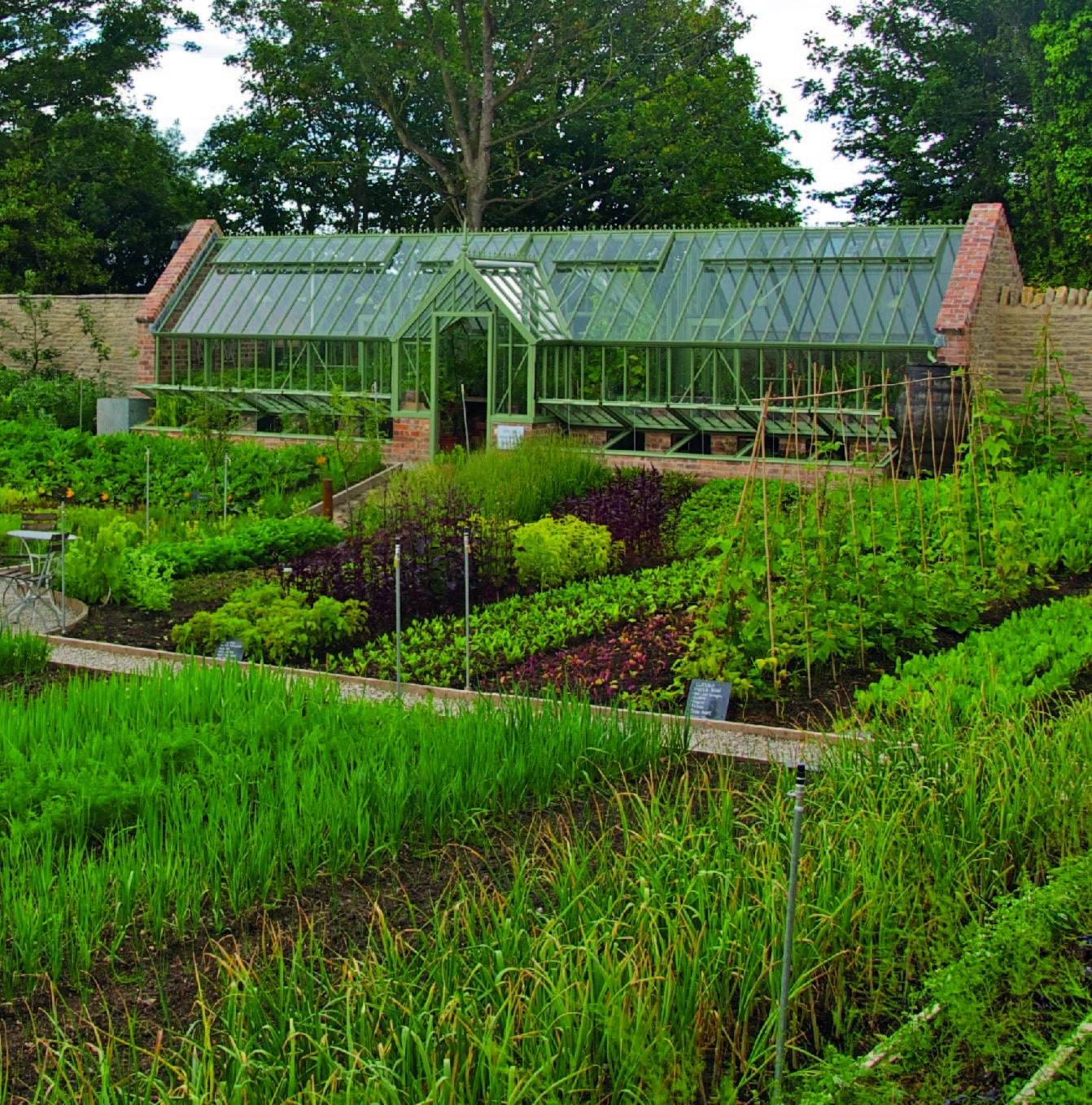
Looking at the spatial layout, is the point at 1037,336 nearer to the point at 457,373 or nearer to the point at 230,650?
the point at 457,373

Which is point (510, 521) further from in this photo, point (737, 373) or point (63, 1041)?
point (63, 1041)

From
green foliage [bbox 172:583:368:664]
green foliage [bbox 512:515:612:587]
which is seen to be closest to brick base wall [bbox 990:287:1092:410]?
green foliage [bbox 512:515:612:587]

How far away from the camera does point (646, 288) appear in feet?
64.7

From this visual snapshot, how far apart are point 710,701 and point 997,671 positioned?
156 cm

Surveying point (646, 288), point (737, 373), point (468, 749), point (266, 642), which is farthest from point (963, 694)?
point (646, 288)

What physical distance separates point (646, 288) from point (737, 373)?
214 centimetres

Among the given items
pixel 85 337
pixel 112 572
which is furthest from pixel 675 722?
pixel 85 337

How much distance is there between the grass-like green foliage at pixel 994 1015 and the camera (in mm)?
3943

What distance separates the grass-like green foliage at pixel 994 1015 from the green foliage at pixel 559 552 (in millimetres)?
7790

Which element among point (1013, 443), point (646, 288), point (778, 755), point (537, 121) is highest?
point (537, 121)

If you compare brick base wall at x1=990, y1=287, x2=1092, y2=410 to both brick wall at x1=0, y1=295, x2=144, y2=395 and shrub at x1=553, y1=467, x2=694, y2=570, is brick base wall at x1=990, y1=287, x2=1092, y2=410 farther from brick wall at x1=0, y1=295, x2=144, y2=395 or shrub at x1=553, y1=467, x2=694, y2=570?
brick wall at x1=0, y1=295, x2=144, y2=395

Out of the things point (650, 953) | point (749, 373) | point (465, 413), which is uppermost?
point (749, 373)

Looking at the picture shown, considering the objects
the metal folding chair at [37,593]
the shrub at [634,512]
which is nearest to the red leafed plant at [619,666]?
the shrub at [634,512]

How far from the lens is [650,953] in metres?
4.46
